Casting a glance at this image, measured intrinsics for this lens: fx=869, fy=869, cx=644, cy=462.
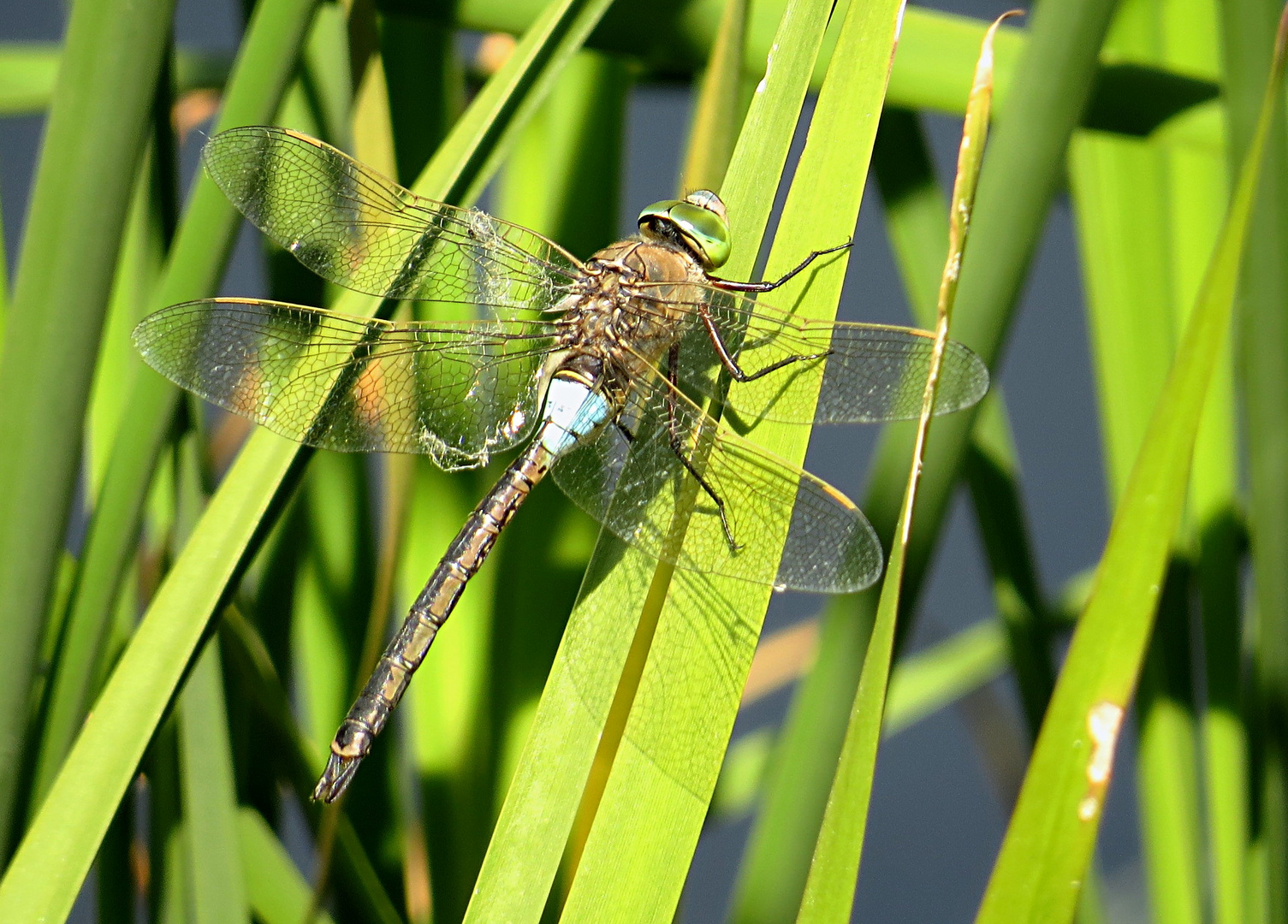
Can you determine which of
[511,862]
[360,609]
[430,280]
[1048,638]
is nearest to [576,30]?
[430,280]

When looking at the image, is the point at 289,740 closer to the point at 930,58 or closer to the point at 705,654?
the point at 705,654

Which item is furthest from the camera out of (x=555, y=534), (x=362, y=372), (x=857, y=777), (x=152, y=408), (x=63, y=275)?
(x=555, y=534)

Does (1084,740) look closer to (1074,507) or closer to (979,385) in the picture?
(979,385)

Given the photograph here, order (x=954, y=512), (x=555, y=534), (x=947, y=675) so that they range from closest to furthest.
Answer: (x=555, y=534) < (x=947, y=675) < (x=954, y=512)

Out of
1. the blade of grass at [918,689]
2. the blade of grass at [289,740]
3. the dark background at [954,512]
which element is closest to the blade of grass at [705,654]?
the blade of grass at [289,740]

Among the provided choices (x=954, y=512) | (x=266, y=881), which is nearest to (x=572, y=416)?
(x=266, y=881)
